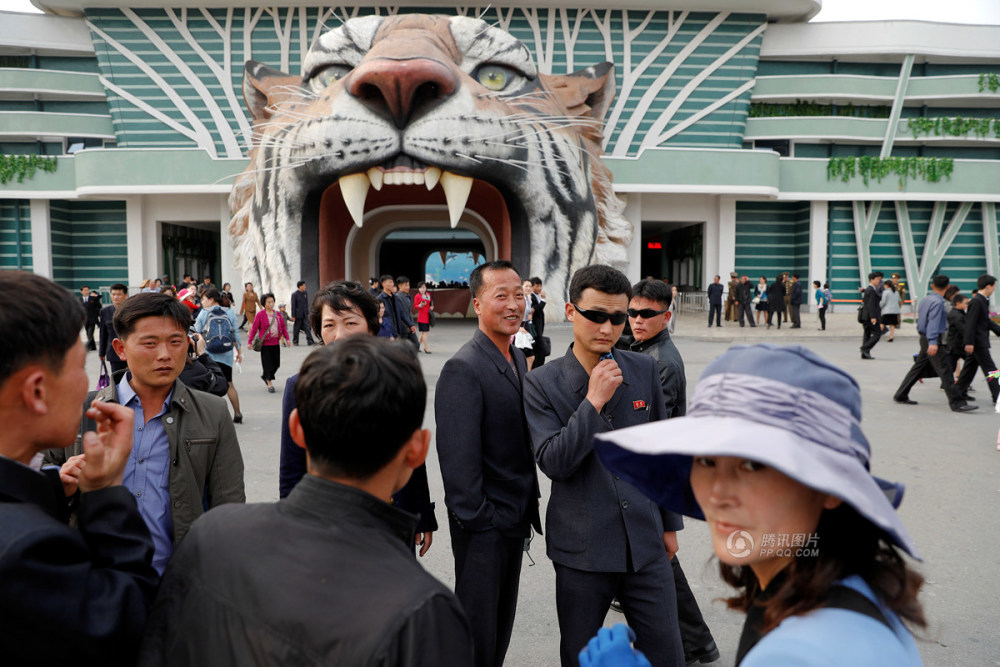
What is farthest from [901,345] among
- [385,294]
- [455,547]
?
[455,547]

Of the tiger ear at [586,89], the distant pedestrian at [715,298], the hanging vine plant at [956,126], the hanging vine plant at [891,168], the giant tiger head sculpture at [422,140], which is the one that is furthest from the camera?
the hanging vine plant at [956,126]

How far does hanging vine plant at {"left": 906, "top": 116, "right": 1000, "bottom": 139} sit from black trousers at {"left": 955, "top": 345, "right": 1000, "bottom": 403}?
19.2 meters

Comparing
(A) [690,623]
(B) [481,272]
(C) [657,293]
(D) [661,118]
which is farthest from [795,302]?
(B) [481,272]

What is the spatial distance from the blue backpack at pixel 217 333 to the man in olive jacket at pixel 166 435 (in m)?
4.83

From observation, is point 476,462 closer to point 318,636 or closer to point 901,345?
point 318,636

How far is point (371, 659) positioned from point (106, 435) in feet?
2.39

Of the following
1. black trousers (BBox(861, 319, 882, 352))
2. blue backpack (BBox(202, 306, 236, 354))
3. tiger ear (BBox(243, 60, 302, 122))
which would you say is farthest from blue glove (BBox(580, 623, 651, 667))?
tiger ear (BBox(243, 60, 302, 122))

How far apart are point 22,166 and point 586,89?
17361 mm

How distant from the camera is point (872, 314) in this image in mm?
12375

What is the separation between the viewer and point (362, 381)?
126 centimetres

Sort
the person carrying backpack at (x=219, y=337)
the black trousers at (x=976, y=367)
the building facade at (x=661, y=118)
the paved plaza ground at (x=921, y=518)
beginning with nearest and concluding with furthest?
the paved plaza ground at (x=921, y=518) < the person carrying backpack at (x=219, y=337) < the black trousers at (x=976, y=367) < the building facade at (x=661, y=118)

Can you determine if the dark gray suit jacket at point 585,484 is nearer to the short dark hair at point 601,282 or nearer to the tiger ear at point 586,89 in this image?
the short dark hair at point 601,282

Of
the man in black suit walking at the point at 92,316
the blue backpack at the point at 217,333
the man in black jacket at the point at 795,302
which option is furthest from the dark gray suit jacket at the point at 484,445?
the man in black jacket at the point at 795,302

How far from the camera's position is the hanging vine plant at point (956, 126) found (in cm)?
2398
